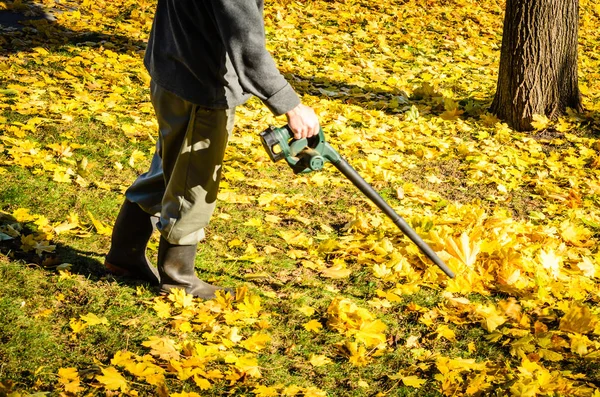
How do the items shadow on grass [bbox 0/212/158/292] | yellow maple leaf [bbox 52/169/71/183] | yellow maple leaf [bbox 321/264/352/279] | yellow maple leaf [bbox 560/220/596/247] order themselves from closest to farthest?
shadow on grass [bbox 0/212/158/292]
yellow maple leaf [bbox 321/264/352/279]
yellow maple leaf [bbox 560/220/596/247]
yellow maple leaf [bbox 52/169/71/183]

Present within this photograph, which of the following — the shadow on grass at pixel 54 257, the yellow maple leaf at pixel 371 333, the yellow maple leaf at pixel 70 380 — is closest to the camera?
the yellow maple leaf at pixel 70 380

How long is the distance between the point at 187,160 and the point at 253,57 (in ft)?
1.75

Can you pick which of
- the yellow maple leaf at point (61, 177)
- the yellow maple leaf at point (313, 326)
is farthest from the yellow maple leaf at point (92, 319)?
the yellow maple leaf at point (61, 177)

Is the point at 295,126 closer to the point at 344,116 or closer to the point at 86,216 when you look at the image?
the point at 86,216

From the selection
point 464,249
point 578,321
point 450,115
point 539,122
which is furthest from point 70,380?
point 539,122

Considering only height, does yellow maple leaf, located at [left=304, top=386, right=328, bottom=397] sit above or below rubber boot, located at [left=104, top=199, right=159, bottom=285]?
below

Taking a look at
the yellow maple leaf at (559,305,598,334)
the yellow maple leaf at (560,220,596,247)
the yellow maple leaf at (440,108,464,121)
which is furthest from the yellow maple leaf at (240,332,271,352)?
the yellow maple leaf at (440,108,464,121)

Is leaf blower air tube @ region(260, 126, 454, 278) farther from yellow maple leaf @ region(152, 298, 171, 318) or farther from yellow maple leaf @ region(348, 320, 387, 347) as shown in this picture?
yellow maple leaf @ region(152, 298, 171, 318)

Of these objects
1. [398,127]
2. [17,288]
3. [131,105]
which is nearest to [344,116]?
[398,127]

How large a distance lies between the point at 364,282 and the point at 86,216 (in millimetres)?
1553

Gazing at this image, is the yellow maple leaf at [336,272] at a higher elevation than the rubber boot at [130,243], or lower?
lower

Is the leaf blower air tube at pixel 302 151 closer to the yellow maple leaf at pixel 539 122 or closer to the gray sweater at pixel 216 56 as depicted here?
the gray sweater at pixel 216 56

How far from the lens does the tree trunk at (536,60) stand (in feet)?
17.4

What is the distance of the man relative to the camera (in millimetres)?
2154
